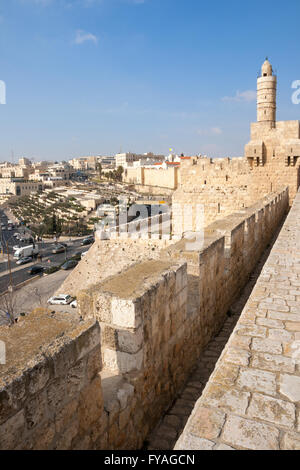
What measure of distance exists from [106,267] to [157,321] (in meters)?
11.4

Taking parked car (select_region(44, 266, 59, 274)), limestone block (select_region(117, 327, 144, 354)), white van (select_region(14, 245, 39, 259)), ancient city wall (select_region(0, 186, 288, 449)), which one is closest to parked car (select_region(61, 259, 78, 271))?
parked car (select_region(44, 266, 59, 274))

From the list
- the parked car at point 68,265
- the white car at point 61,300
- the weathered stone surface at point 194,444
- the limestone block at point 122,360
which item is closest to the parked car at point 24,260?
the parked car at point 68,265

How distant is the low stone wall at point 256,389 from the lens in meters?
1.24

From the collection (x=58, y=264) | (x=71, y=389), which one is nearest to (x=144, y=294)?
(x=71, y=389)

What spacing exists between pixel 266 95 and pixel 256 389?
42.7 feet

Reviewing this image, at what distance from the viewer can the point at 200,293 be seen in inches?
128

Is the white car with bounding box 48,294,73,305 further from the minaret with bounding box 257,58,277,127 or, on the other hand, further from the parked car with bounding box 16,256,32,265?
the parked car with bounding box 16,256,32,265

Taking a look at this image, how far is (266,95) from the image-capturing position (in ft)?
40.9

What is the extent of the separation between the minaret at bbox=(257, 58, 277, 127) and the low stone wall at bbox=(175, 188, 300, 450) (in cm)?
1101

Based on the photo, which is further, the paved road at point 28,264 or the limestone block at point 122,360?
the paved road at point 28,264

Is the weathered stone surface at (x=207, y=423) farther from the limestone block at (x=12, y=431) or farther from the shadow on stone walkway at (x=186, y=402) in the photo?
the shadow on stone walkway at (x=186, y=402)

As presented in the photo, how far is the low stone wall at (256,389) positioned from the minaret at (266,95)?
36.1ft

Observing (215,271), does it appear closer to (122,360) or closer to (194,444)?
(122,360)

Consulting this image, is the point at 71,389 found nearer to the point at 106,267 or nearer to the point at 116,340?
the point at 116,340
